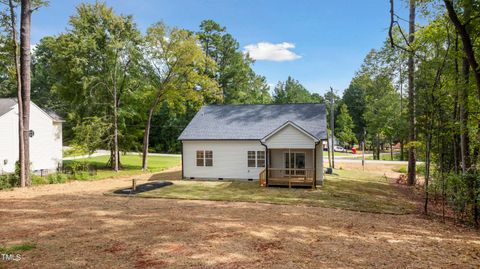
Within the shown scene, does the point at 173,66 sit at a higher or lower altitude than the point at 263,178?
higher

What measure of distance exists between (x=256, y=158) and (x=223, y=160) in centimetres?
234

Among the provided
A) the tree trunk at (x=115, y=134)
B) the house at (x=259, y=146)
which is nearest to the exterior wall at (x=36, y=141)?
the tree trunk at (x=115, y=134)

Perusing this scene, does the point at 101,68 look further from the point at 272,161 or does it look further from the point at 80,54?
the point at 272,161

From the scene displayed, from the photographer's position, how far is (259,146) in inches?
837

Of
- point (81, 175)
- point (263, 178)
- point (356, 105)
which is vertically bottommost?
point (263, 178)

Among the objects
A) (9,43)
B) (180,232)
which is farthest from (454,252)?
(9,43)

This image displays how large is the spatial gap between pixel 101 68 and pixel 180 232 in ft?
76.9

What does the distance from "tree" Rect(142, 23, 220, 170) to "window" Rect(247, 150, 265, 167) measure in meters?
10.8

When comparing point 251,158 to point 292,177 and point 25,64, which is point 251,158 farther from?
point 25,64

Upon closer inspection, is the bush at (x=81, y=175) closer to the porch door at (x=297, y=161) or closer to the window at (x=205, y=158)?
the window at (x=205, y=158)

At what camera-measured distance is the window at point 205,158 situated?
22172 millimetres

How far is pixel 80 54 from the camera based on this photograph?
26.8m

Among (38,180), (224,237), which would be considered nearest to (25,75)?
(38,180)

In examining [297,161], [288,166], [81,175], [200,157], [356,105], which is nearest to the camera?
[297,161]
